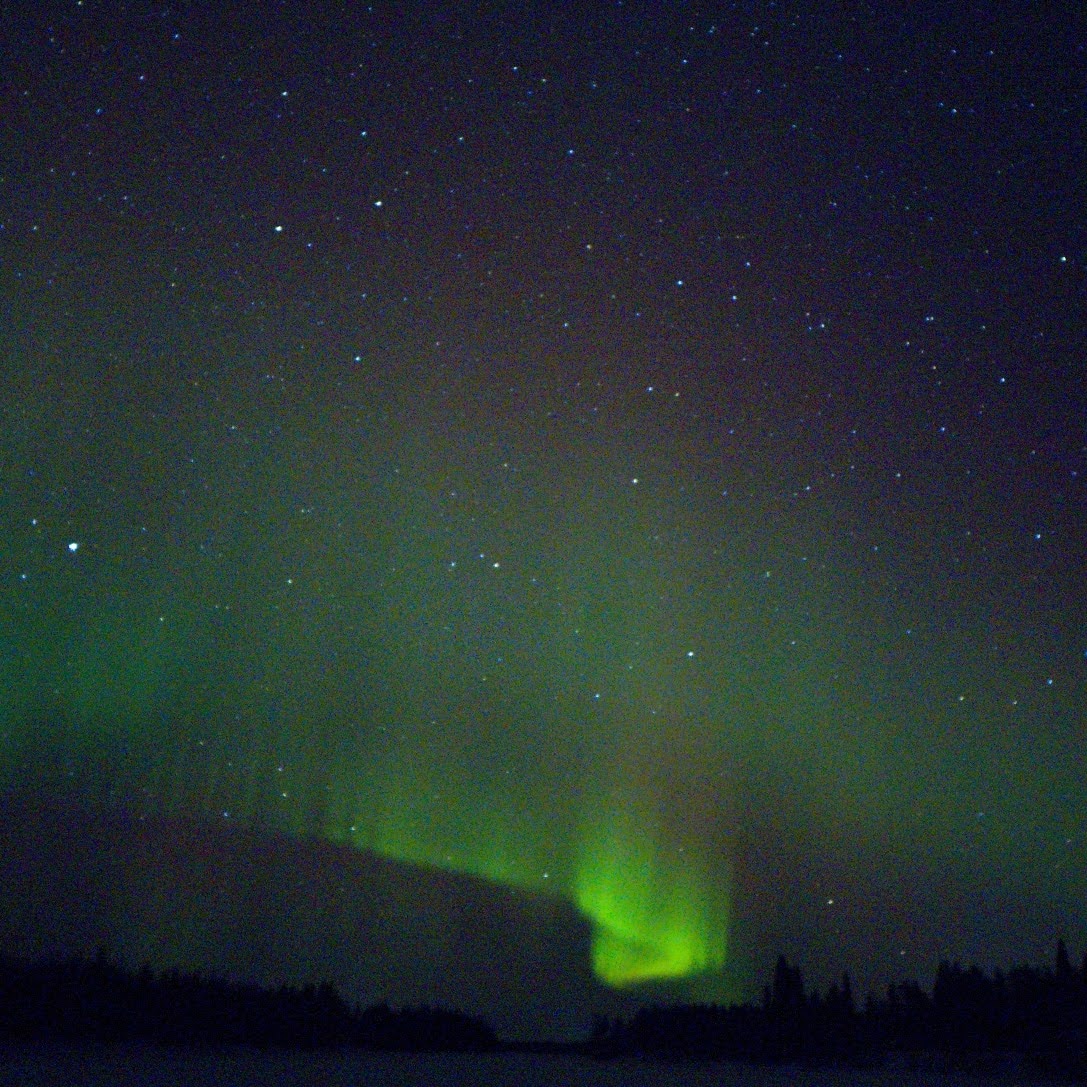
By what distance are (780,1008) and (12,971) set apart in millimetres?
32275

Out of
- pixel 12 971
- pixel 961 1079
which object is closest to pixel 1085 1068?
pixel 961 1079

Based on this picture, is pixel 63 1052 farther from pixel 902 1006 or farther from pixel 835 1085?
pixel 902 1006

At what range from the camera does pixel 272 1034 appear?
52.7 metres

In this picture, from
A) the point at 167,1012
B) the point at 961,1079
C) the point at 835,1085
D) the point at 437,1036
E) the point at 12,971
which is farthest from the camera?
the point at 437,1036

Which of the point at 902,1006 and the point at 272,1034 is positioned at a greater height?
the point at 902,1006

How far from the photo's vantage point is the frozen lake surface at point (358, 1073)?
3428 centimetres

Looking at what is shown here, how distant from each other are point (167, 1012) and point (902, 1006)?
3096 centimetres

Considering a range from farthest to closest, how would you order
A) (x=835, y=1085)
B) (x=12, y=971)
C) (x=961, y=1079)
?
(x=12, y=971), (x=961, y=1079), (x=835, y=1085)

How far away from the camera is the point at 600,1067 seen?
5088 centimetres

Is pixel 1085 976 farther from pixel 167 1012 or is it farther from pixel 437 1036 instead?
pixel 167 1012

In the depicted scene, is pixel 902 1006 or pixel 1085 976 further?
pixel 902 1006

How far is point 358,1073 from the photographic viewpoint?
42219 millimetres

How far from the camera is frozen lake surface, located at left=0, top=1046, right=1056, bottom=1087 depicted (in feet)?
112

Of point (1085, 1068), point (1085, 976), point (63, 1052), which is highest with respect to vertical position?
point (1085, 976)
